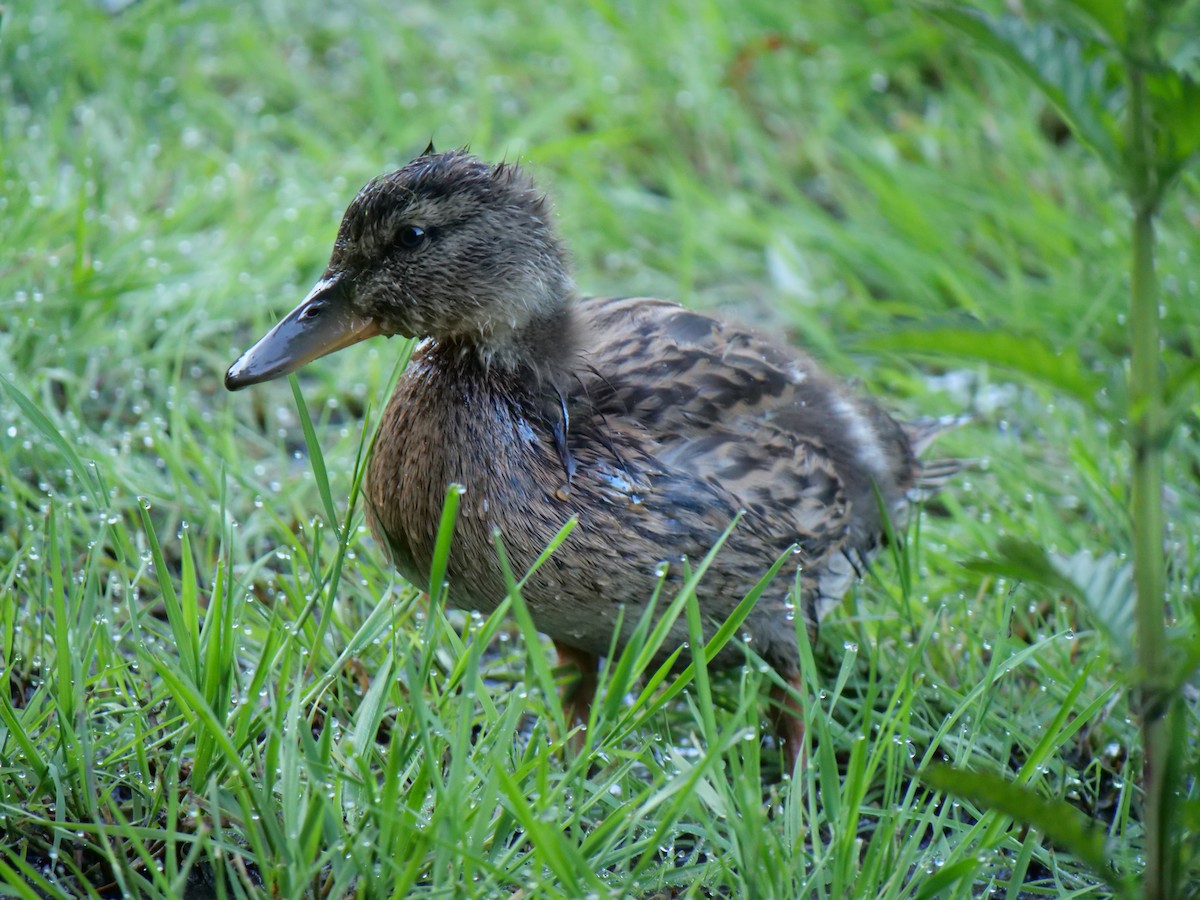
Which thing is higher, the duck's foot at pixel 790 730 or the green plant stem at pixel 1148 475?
the green plant stem at pixel 1148 475

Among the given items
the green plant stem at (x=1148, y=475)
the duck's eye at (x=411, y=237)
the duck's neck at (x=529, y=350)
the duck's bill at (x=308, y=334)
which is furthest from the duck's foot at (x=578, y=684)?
the green plant stem at (x=1148, y=475)

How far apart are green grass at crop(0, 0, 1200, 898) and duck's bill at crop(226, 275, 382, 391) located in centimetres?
22

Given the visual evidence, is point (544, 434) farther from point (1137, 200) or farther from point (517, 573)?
point (1137, 200)

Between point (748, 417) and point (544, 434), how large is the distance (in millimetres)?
487

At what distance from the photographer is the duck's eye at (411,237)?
2.82 meters

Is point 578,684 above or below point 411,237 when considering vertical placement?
below

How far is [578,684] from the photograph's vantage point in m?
3.19

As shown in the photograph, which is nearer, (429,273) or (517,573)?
(517,573)

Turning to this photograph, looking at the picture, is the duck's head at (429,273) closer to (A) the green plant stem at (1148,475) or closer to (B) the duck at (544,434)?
(B) the duck at (544,434)

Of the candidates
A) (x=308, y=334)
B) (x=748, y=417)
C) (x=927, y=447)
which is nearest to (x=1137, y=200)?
(x=748, y=417)

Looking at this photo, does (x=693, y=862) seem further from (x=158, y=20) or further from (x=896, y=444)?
(x=158, y=20)

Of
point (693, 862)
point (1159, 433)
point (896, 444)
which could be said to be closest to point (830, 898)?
point (693, 862)

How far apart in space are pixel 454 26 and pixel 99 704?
4.16m

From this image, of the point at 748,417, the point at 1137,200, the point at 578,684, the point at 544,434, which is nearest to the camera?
the point at 1137,200
